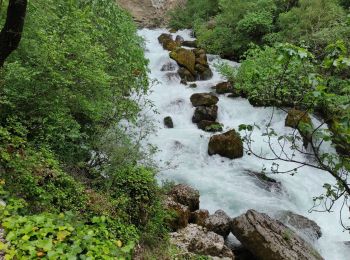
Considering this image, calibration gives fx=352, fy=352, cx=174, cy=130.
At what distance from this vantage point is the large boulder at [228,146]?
12164 mm

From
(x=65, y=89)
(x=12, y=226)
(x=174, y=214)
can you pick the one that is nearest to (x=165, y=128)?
(x=174, y=214)

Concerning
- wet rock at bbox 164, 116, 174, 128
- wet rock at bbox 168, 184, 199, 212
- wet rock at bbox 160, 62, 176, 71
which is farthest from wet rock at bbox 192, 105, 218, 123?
wet rock at bbox 168, 184, 199, 212

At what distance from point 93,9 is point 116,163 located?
503 centimetres

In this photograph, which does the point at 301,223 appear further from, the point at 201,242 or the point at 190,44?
the point at 190,44

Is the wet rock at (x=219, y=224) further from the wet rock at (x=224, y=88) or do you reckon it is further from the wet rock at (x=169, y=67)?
the wet rock at (x=169, y=67)

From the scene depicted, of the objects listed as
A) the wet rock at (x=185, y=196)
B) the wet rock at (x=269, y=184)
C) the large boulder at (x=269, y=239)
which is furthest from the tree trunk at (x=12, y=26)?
the wet rock at (x=269, y=184)

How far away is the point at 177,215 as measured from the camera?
8070 mm

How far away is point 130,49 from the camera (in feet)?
34.7

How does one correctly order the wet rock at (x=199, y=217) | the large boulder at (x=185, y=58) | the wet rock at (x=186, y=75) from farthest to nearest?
the large boulder at (x=185, y=58)
the wet rock at (x=186, y=75)
the wet rock at (x=199, y=217)

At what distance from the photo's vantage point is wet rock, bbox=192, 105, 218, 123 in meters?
14.7

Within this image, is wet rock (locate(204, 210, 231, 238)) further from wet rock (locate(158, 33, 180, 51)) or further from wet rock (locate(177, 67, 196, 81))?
wet rock (locate(158, 33, 180, 51))

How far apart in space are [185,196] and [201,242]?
1.61 metres

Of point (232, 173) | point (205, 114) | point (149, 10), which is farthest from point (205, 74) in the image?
point (149, 10)

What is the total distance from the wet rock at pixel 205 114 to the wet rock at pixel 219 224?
6431mm
